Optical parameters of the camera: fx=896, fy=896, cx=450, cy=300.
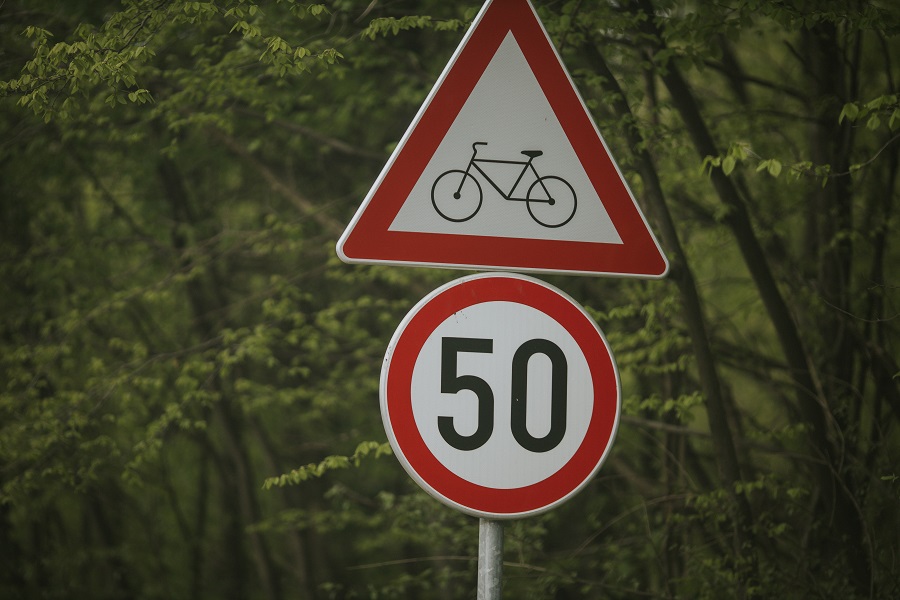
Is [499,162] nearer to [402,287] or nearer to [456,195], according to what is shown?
[456,195]

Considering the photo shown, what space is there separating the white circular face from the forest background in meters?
1.46

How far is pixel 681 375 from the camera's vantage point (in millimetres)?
5441

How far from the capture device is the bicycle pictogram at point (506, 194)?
207cm

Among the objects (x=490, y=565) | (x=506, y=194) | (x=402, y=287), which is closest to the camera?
(x=490, y=565)

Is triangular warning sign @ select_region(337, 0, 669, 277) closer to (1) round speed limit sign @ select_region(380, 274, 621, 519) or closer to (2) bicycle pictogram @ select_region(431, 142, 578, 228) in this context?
(2) bicycle pictogram @ select_region(431, 142, 578, 228)

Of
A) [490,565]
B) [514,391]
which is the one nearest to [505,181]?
[514,391]

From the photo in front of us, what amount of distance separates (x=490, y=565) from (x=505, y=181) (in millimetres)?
862

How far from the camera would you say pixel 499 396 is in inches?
77.8

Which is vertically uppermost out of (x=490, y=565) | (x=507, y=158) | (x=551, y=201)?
(x=507, y=158)

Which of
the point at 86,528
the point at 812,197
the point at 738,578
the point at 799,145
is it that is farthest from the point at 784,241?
the point at 86,528

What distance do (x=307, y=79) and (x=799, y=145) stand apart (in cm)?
389

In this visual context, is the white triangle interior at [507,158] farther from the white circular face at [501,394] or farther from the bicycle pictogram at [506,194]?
the white circular face at [501,394]

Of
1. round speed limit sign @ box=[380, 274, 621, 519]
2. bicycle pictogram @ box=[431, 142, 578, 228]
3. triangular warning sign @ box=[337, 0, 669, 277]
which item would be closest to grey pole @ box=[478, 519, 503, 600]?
round speed limit sign @ box=[380, 274, 621, 519]

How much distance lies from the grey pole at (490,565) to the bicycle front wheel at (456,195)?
0.69 m
